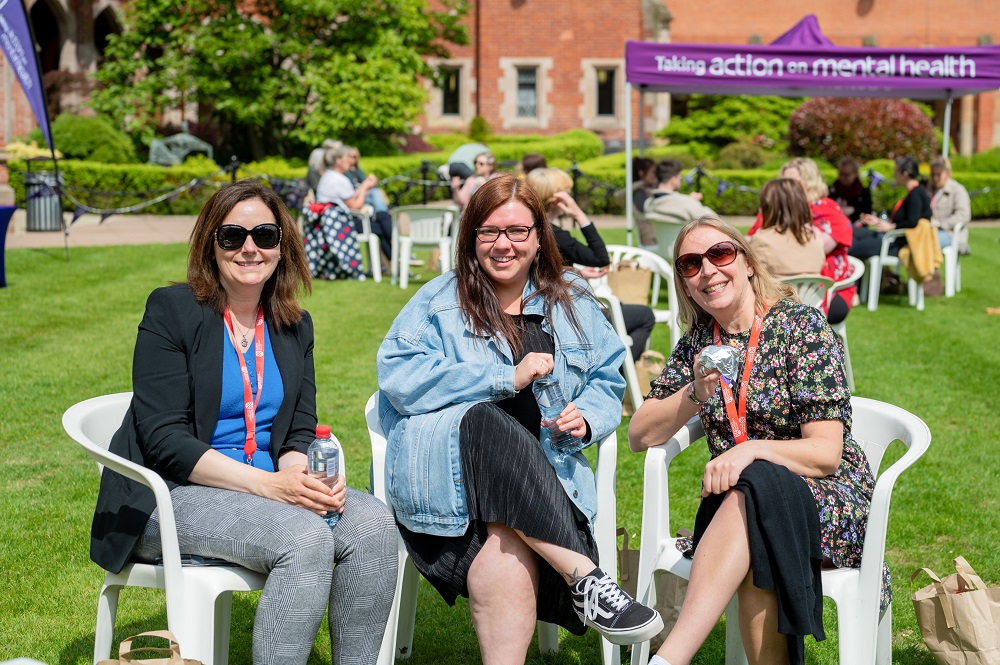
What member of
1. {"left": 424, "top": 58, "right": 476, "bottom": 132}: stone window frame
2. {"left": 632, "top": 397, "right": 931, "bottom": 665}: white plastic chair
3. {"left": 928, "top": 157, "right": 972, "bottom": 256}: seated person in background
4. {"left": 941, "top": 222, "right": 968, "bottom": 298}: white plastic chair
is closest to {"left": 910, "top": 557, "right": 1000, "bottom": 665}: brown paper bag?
{"left": 632, "top": 397, "right": 931, "bottom": 665}: white plastic chair

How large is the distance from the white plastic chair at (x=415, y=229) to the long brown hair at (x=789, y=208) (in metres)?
4.83

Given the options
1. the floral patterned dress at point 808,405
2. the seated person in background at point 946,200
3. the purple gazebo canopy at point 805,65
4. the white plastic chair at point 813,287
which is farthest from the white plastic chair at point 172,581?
the seated person in background at point 946,200

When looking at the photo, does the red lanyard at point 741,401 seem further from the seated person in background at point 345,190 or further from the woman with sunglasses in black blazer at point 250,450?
the seated person in background at point 345,190

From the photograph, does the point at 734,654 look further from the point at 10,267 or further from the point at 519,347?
the point at 10,267

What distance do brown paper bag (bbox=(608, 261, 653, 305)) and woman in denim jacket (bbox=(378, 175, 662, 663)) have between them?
3842 mm

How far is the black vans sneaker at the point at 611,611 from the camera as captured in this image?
2.74 meters

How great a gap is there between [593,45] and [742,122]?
719 cm

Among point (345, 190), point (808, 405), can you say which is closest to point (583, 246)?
point (808, 405)

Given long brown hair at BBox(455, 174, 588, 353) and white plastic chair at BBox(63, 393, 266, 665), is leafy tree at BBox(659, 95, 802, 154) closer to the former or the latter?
long brown hair at BBox(455, 174, 588, 353)

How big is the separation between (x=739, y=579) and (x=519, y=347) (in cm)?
93

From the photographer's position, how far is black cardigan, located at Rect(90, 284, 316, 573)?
275 cm

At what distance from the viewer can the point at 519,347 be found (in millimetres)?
3213

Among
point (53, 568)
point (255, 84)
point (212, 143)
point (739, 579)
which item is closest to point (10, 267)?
point (53, 568)

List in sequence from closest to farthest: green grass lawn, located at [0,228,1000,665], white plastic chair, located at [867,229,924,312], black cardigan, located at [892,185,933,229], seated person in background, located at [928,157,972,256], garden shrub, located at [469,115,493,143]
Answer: green grass lawn, located at [0,228,1000,665] < white plastic chair, located at [867,229,924,312] < black cardigan, located at [892,185,933,229] < seated person in background, located at [928,157,972,256] < garden shrub, located at [469,115,493,143]
